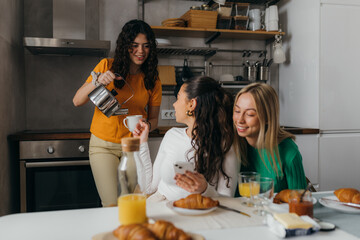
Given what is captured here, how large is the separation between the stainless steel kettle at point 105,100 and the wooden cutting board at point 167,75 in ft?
3.88

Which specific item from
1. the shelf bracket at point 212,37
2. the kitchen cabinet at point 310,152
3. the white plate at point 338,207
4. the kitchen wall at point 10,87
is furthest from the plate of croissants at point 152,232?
the shelf bracket at point 212,37

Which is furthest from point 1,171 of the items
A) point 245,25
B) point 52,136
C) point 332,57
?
point 332,57

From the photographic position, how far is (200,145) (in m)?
1.41

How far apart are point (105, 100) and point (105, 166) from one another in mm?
396

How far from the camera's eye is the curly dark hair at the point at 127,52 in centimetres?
183

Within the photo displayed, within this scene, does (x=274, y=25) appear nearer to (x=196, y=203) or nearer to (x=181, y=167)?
(x=181, y=167)

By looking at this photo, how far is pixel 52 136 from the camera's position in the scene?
2221 millimetres

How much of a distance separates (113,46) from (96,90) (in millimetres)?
1301

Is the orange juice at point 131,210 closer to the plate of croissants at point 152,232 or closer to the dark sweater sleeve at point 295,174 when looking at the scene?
the plate of croissants at point 152,232

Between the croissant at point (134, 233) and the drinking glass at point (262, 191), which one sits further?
the drinking glass at point (262, 191)

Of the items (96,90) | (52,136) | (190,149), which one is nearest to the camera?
(190,149)

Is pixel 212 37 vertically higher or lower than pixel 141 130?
higher

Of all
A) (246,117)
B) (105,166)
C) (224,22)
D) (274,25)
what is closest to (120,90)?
(105,166)

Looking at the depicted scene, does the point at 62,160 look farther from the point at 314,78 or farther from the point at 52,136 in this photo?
the point at 314,78
